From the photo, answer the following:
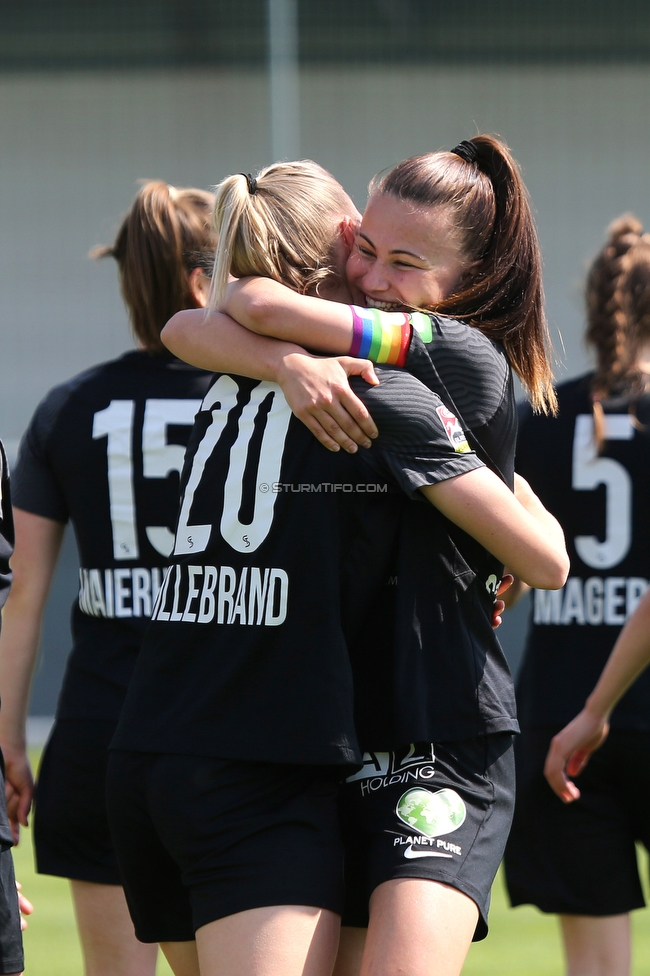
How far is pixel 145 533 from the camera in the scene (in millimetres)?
3078

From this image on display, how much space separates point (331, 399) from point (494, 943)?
11.5 feet

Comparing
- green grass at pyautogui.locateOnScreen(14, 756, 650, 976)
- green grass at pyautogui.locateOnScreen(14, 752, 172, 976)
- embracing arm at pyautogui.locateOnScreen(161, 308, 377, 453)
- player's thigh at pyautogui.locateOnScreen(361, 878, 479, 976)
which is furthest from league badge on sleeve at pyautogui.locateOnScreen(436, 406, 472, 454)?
green grass at pyautogui.locateOnScreen(14, 756, 650, 976)

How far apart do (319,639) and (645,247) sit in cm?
220

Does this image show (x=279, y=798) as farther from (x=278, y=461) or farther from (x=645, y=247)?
(x=645, y=247)

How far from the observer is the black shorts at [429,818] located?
186 cm

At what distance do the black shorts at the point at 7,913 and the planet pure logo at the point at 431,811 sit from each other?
719 mm

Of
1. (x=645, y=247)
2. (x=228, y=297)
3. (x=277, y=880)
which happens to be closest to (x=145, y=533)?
(x=228, y=297)

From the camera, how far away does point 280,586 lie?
191 centimetres

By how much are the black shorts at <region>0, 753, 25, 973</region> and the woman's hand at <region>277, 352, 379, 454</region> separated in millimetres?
869

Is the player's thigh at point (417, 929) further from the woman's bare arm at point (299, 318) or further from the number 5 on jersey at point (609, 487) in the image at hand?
the number 5 on jersey at point (609, 487)

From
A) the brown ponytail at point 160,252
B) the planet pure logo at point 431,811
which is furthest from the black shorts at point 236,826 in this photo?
the brown ponytail at point 160,252

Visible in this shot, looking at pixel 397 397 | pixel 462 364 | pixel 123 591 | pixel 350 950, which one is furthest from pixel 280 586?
pixel 123 591


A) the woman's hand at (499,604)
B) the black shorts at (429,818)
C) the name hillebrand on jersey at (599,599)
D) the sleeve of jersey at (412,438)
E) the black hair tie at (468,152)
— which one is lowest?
the name hillebrand on jersey at (599,599)

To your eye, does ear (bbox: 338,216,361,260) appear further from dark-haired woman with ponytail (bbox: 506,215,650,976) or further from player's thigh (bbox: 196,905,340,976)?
dark-haired woman with ponytail (bbox: 506,215,650,976)
